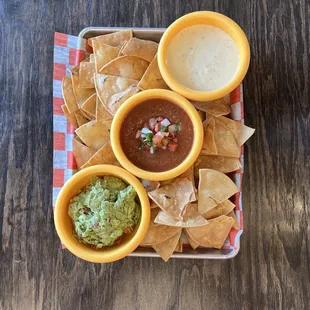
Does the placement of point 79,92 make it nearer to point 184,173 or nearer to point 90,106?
point 90,106

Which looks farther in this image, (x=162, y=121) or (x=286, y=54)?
(x=286, y=54)

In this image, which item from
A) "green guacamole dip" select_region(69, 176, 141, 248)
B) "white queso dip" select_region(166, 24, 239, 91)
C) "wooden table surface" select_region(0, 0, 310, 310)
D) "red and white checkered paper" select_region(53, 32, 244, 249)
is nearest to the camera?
"green guacamole dip" select_region(69, 176, 141, 248)

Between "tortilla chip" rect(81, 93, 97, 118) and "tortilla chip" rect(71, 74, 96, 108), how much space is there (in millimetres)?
32

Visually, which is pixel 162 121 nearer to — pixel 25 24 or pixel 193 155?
pixel 193 155

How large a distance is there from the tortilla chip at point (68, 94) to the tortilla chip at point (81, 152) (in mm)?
160

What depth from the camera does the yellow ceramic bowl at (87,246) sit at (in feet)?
6.07

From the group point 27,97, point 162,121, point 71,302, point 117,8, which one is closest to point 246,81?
point 162,121

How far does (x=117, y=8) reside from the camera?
2.26m

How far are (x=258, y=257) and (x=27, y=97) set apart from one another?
1368 millimetres

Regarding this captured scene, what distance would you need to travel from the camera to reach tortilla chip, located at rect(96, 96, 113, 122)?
6.56ft

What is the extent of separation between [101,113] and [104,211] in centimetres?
46

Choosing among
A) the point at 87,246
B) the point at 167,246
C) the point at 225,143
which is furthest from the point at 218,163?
the point at 87,246

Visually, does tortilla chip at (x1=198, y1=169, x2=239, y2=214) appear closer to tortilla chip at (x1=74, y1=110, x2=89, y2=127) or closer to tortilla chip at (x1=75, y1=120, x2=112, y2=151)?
tortilla chip at (x1=75, y1=120, x2=112, y2=151)

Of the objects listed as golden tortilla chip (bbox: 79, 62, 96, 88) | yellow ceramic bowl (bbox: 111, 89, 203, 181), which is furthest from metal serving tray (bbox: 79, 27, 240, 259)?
yellow ceramic bowl (bbox: 111, 89, 203, 181)
